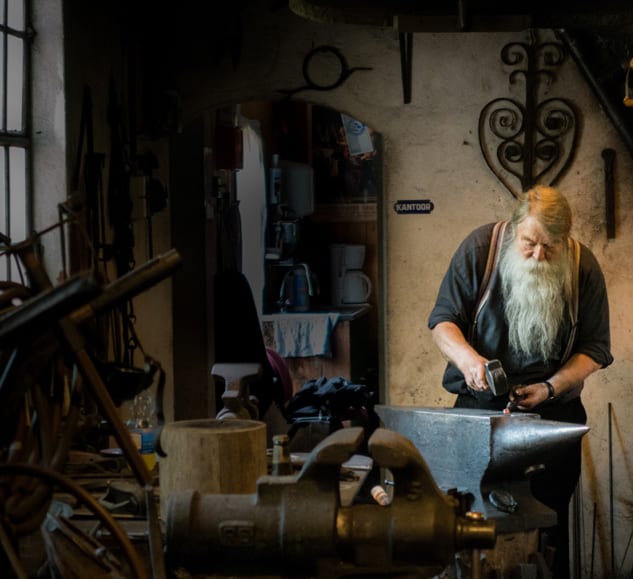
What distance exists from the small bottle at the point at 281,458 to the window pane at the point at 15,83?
6.49 feet

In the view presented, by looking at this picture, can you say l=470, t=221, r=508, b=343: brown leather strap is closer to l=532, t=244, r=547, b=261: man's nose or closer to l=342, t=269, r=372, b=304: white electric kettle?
l=532, t=244, r=547, b=261: man's nose

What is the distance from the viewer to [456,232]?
571 cm

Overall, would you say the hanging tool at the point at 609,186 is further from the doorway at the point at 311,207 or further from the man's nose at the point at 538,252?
the doorway at the point at 311,207

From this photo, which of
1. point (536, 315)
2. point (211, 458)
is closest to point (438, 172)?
point (536, 315)

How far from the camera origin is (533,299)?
427cm

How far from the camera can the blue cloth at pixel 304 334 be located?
7.75 m

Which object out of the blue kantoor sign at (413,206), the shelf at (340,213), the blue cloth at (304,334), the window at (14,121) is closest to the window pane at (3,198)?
the window at (14,121)

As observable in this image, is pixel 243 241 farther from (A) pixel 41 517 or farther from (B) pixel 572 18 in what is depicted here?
(A) pixel 41 517

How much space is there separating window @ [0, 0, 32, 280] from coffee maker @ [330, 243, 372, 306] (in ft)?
15.5

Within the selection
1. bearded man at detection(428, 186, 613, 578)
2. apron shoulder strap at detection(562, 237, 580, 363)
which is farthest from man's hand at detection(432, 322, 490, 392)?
apron shoulder strap at detection(562, 237, 580, 363)

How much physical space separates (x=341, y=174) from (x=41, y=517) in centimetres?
733

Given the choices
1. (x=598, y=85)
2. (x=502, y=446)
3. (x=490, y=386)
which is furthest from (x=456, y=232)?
(x=502, y=446)

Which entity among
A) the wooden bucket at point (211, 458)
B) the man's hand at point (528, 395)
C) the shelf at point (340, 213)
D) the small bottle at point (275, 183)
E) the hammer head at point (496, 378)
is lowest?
the man's hand at point (528, 395)

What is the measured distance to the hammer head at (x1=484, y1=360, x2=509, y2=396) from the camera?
3.97 meters
